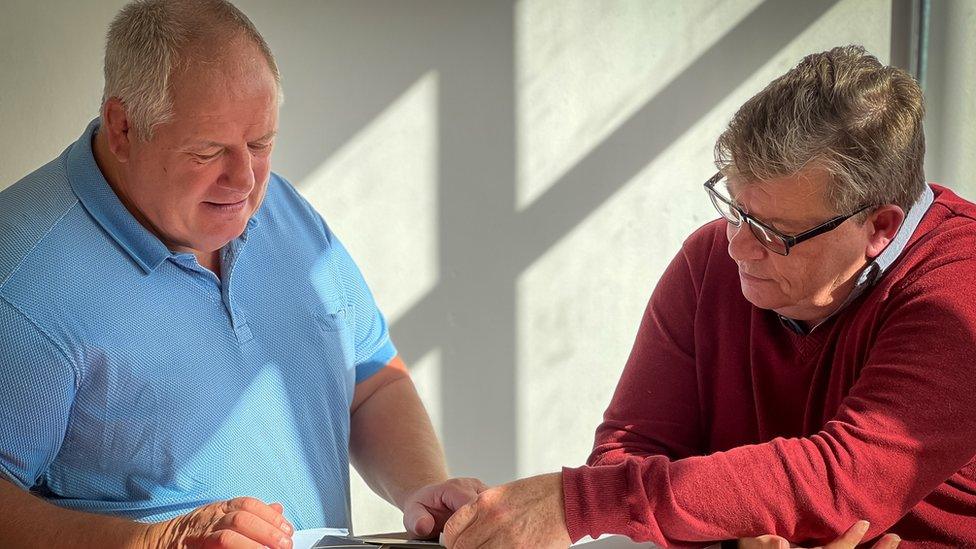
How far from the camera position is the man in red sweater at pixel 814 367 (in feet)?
5.08

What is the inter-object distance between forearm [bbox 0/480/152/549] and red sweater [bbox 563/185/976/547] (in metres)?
0.65

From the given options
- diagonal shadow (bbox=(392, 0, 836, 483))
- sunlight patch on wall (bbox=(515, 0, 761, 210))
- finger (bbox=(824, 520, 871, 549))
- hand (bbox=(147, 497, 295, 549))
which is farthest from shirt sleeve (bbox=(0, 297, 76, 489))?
sunlight patch on wall (bbox=(515, 0, 761, 210))

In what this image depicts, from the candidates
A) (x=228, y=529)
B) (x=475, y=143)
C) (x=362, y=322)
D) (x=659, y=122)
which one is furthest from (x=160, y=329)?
(x=659, y=122)

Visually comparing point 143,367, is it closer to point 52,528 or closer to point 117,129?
point 52,528

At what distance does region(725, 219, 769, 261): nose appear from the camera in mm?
1747

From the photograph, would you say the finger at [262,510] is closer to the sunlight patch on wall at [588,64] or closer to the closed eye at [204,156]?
the closed eye at [204,156]

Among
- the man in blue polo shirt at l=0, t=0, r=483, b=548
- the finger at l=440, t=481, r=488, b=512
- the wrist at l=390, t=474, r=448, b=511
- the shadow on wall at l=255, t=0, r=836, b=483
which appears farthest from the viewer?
the shadow on wall at l=255, t=0, r=836, b=483

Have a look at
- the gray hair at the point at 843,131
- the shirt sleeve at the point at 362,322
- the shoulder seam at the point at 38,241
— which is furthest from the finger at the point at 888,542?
the shoulder seam at the point at 38,241

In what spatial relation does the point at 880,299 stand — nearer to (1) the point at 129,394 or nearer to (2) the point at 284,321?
(2) the point at 284,321

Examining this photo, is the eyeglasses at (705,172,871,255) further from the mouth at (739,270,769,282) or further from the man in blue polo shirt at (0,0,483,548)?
the man in blue polo shirt at (0,0,483,548)

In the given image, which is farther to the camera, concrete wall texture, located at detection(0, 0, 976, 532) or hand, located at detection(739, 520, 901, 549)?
concrete wall texture, located at detection(0, 0, 976, 532)

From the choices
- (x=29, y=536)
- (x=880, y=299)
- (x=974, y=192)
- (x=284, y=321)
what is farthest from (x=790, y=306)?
(x=974, y=192)

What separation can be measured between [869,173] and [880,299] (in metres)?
0.21

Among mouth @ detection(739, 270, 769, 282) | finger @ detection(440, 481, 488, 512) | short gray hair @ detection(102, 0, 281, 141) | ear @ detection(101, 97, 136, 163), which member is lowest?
finger @ detection(440, 481, 488, 512)
